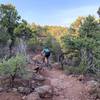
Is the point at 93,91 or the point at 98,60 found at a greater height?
the point at 98,60

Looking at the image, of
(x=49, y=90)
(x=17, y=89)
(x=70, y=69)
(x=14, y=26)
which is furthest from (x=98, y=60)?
(x=14, y=26)

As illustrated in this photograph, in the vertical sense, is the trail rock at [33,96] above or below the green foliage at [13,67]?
below

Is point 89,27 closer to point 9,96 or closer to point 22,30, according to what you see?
point 22,30

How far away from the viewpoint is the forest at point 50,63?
576 inches

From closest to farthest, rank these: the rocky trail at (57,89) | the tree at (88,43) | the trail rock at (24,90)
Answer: the rocky trail at (57,89), the trail rock at (24,90), the tree at (88,43)

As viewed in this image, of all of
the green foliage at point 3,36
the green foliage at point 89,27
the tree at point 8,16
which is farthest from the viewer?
the tree at point 8,16

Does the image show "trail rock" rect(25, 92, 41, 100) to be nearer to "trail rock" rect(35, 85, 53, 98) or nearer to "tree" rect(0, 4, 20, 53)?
"trail rock" rect(35, 85, 53, 98)

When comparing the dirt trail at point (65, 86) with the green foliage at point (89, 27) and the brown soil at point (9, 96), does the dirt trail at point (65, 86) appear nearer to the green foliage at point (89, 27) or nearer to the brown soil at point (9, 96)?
the brown soil at point (9, 96)

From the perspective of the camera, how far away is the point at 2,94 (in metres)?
14.0

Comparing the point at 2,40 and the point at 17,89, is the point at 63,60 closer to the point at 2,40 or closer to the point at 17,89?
the point at 2,40

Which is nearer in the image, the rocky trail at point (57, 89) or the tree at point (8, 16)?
the rocky trail at point (57, 89)

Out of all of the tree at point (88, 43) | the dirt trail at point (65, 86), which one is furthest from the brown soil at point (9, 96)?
the tree at point (88, 43)

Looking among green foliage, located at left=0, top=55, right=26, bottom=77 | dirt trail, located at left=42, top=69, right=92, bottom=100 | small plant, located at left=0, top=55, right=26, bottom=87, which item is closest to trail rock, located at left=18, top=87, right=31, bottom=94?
small plant, located at left=0, top=55, right=26, bottom=87

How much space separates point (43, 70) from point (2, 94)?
5.24 meters
